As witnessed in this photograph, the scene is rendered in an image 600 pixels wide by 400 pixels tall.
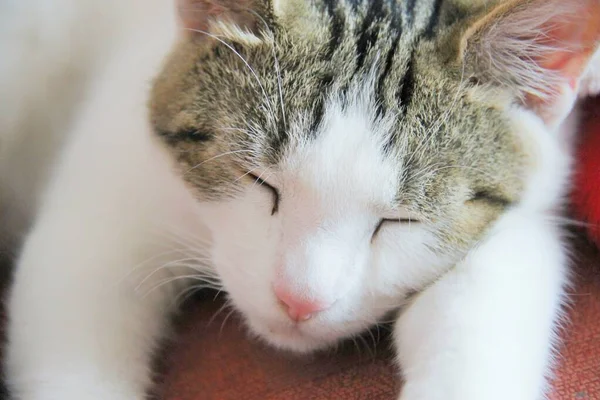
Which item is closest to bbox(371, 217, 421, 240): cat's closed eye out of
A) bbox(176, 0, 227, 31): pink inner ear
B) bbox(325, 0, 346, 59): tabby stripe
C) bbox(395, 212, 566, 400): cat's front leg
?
bbox(395, 212, 566, 400): cat's front leg

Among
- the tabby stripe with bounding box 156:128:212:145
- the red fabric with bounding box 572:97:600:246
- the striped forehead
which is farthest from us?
the red fabric with bounding box 572:97:600:246

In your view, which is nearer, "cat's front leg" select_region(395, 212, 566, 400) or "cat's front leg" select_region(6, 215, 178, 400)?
"cat's front leg" select_region(395, 212, 566, 400)

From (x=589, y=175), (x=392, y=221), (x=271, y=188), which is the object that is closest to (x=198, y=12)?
(x=271, y=188)

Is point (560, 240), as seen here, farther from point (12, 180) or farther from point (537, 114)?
point (12, 180)

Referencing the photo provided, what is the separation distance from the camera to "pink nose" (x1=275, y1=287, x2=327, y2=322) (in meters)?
0.75

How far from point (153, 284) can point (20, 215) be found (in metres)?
0.44

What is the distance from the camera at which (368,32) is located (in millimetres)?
854

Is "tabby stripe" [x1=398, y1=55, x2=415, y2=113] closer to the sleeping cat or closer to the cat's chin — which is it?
the sleeping cat

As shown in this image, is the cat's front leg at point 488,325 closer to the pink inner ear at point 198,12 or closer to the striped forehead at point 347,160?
the striped forehead at point 347,160

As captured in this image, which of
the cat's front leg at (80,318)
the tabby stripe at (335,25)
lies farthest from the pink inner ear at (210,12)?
the cat's front leg at (80,318)

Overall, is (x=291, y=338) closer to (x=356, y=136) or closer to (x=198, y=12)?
(x=356, y=136)

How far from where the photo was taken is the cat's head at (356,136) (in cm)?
76

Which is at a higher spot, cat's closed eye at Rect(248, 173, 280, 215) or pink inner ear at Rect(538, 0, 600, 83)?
pink inner ear at Rect(538, 0, 600, 83)

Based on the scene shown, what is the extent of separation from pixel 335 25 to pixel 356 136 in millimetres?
168
